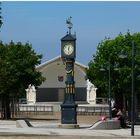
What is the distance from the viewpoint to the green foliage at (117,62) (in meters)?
46.4

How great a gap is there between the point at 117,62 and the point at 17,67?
8114 millimetres

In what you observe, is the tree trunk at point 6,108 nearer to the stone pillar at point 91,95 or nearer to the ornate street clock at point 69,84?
the ornate street clock at point 69,84

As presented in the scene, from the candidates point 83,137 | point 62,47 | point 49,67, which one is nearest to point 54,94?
point 49,67

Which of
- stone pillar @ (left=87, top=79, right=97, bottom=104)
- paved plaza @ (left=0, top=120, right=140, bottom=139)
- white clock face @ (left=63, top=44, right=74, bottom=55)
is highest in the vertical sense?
white clock face @ (left=63, top=44, right=74, bottom=55)

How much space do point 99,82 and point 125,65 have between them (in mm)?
3395

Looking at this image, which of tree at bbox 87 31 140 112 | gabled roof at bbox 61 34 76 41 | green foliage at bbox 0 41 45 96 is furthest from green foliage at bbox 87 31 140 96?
gabled roof at bbox 61 34 76 41

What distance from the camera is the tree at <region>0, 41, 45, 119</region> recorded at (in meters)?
48.3

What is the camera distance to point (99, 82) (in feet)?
162

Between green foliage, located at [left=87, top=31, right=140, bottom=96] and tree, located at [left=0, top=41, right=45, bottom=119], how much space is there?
192 inches

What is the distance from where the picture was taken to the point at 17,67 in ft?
161

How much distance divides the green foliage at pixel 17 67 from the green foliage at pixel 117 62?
16.0ft

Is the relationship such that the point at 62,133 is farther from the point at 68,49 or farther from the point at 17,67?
the point at 17,67

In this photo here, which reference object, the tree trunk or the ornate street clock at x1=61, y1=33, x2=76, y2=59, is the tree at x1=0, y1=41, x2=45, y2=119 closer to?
the tree trunk

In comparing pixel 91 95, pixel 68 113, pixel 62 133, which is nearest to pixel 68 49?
pixel 68 113
